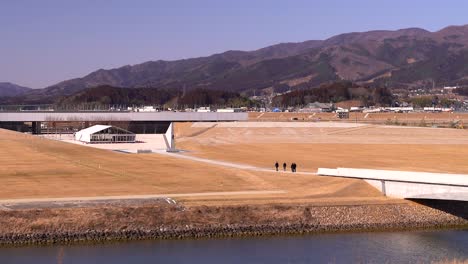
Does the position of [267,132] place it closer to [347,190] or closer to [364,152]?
[364,152]

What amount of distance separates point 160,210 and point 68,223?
457cm

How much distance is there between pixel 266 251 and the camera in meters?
33.2

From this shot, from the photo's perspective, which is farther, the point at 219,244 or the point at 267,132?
the point at 267,132

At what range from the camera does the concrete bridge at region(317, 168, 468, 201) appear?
38.3m

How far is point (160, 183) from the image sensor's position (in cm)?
4519

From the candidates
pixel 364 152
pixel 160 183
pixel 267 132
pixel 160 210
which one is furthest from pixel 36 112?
pixel 160 210

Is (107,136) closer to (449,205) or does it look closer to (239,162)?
(239,162)

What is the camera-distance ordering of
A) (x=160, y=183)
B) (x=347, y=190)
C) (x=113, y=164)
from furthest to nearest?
(x=113, y=164) → (x=160, y=183) → (x=347, y=190)

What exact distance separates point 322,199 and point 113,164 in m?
18.8

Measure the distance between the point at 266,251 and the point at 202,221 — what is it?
4.28 meters

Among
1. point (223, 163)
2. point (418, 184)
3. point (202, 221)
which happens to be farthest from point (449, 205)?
point (223, 163)

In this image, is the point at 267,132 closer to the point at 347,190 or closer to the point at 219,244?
the point at 347,190

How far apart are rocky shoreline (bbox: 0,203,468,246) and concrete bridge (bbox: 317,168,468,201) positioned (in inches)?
37.7

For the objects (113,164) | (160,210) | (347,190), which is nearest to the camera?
(160,210)
